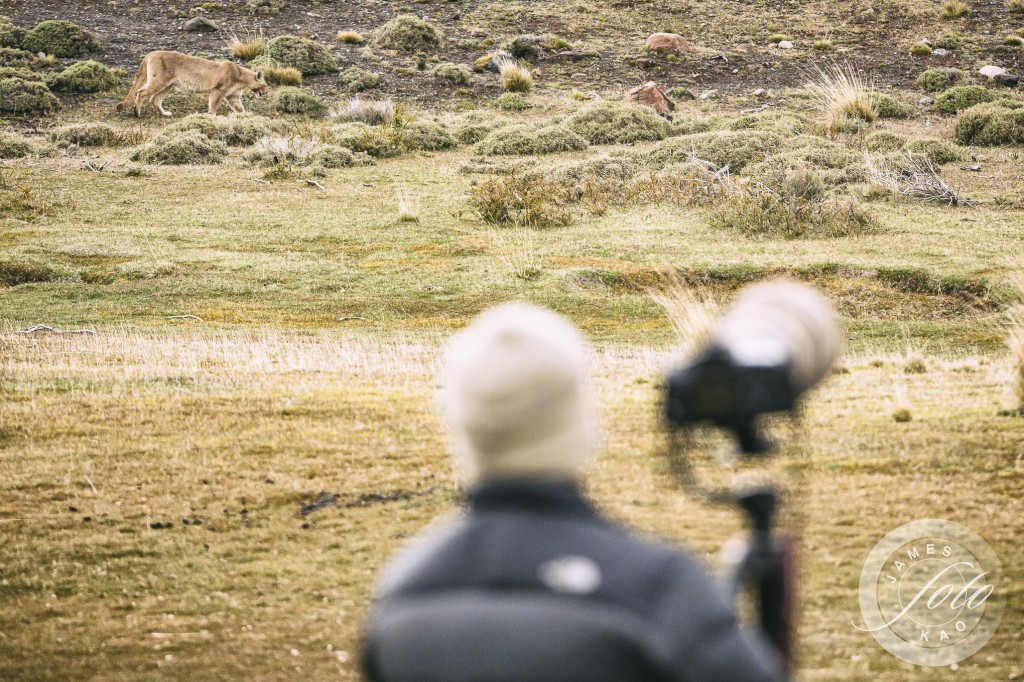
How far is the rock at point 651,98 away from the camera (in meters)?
27.3

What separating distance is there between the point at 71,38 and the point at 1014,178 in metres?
26.2

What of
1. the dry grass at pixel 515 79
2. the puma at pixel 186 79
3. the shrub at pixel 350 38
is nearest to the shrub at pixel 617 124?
the dry grass at pixel 515 79

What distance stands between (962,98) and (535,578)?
28.3m

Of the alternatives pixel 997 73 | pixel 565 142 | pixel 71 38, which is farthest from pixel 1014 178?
pixel 71 38

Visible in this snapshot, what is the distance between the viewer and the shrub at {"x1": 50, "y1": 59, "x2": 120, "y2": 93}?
28.2 meters

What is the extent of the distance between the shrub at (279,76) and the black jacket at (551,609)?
30.3 meters

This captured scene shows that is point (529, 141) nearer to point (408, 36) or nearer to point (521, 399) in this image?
point (408, 36)

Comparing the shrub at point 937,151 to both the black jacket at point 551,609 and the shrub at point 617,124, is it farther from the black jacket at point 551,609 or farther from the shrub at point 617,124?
the black jacket at point 551,609

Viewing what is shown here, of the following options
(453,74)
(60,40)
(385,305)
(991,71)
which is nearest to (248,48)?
(60,40)

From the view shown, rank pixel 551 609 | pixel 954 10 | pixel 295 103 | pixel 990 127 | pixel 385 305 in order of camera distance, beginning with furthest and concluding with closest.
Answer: pixel 954 10 → pixel 295 103 → pixel 990 127 → pixel 385 305 → pixel 551 609

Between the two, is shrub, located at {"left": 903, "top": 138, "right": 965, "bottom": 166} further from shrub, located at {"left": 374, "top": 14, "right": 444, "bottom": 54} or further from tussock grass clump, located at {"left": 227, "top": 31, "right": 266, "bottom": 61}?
tussock grass clump, located at {"left": 227, "top": 31, "right": 266, "bottom": 61}

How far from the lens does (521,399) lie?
5.29 feet

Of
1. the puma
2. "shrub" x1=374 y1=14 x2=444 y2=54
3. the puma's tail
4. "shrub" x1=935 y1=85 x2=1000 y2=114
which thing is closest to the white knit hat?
the puma

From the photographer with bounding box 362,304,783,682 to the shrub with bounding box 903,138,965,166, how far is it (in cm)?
2047
